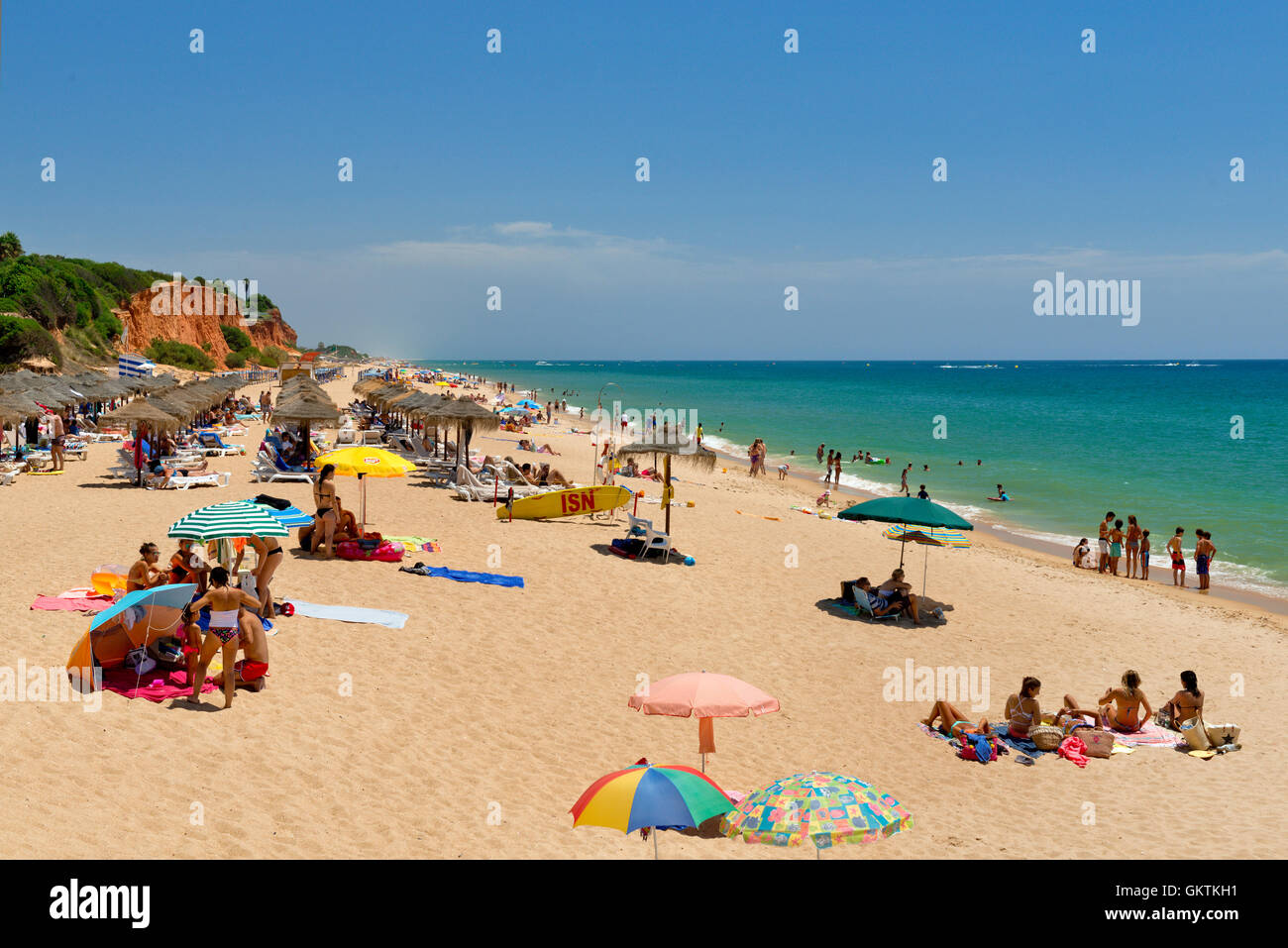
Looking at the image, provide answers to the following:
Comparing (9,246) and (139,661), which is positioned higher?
(9,246)

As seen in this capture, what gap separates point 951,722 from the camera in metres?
8.02

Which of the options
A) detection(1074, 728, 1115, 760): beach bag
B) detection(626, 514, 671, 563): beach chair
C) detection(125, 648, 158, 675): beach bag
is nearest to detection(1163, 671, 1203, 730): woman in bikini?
detection(1074, 728, 1115, 760): beach bag

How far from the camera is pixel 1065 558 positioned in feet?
60.3

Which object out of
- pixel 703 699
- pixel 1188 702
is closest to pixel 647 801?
pixel 703 699

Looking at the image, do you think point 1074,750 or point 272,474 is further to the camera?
point 272,474

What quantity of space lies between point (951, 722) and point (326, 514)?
863cm

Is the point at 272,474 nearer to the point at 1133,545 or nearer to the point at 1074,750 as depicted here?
the point at 1074,750

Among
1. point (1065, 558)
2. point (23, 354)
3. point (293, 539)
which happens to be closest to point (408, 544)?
point (293, 539)

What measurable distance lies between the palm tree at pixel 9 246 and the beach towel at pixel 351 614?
61129 mm

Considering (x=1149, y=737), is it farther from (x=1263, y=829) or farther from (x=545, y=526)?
(x=545, y=526)

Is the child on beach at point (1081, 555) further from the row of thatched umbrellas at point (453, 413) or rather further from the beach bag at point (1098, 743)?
the row of thatched umbrellas at point (453, 413)

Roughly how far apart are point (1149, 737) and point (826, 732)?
331cm

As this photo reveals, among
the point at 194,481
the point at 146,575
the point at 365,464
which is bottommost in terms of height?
the point at 146,575

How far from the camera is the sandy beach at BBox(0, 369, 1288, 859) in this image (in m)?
5.41
